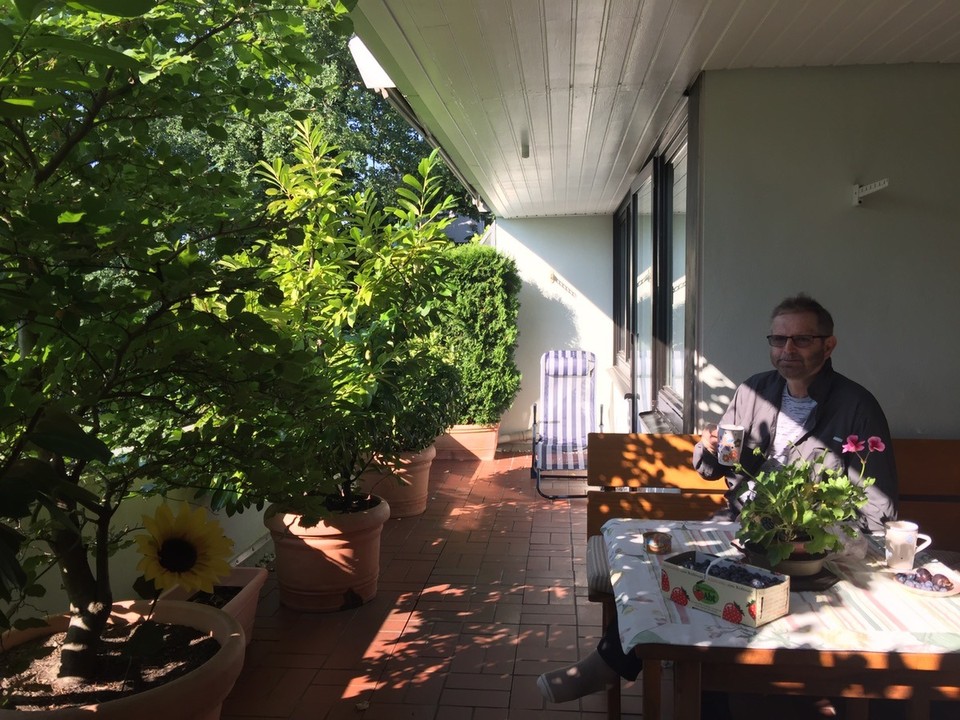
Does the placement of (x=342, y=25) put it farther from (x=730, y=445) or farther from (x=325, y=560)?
(x=325, y=560)

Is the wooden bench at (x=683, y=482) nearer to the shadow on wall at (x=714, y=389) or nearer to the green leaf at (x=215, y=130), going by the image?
the shadow on wall at (x=714, y=389)

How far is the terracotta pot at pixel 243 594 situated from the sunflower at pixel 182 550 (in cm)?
133

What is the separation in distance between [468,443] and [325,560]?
11.6 feet

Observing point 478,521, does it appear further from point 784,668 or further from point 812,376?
point 784,668

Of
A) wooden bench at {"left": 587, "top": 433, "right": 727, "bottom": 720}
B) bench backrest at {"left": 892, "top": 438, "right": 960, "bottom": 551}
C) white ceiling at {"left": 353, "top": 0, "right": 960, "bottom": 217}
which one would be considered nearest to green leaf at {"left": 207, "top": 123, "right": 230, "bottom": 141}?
white ceiling at {"left": 353, "top": 0, "right": 960, "bottom": 217}

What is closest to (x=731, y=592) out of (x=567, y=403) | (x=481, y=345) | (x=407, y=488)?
(x=407, y=488)

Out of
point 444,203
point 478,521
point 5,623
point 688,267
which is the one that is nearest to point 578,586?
point 478,521

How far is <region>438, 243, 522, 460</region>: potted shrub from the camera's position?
22.3 feet

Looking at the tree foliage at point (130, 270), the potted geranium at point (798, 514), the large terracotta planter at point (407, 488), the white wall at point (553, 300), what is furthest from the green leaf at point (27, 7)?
the white wall at point (553, 300)

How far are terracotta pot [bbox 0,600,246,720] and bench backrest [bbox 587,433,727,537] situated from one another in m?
1.48

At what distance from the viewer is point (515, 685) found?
262cm

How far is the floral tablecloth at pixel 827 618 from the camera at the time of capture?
1.36 metres

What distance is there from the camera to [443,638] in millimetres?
3025

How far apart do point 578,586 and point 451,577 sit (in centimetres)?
67
